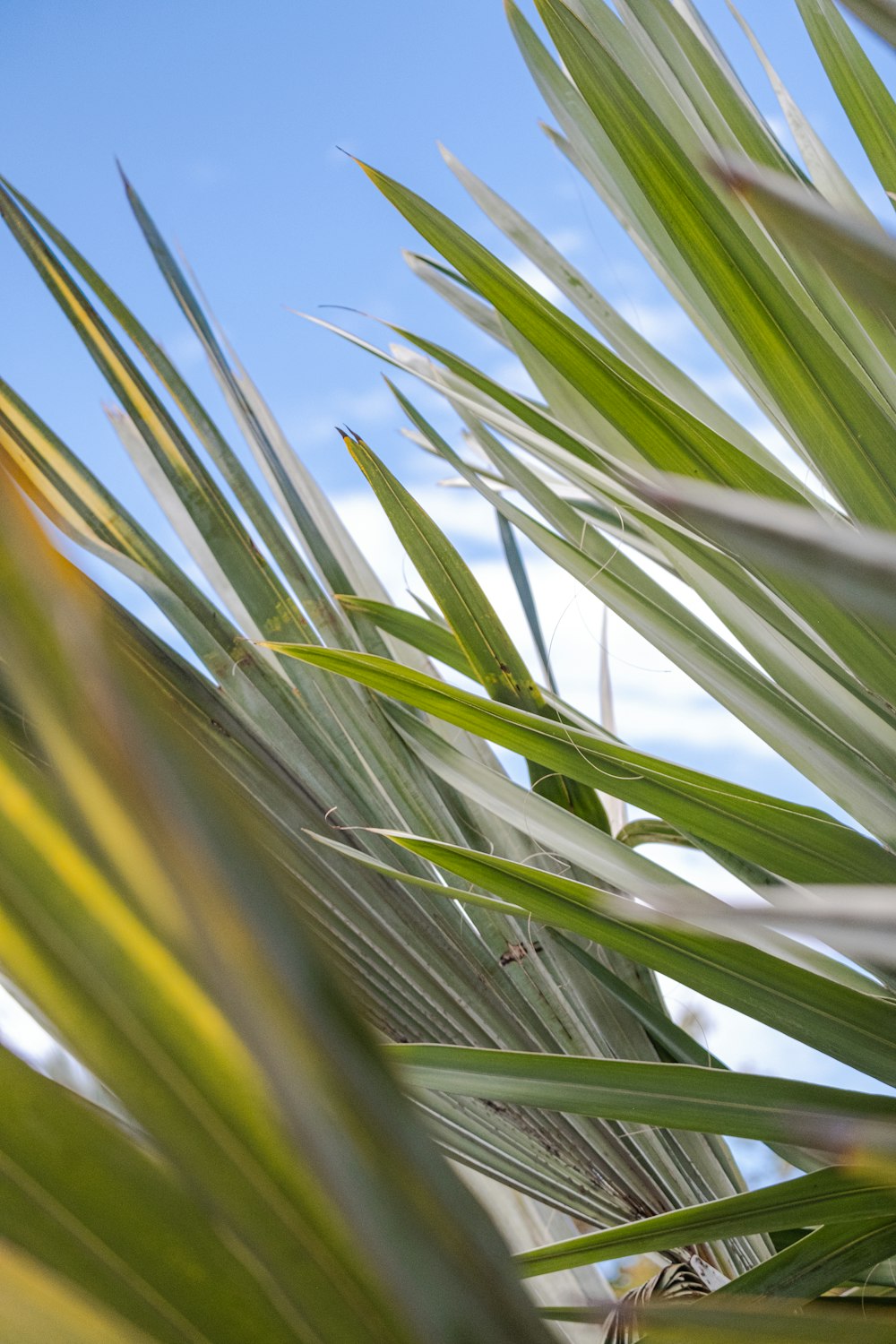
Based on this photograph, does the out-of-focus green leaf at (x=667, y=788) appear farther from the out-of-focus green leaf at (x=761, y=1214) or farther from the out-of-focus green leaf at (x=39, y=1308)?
the out-of-focus green leaf at (x=39, y=1308)

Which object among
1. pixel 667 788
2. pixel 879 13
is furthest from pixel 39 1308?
pixel 667 788

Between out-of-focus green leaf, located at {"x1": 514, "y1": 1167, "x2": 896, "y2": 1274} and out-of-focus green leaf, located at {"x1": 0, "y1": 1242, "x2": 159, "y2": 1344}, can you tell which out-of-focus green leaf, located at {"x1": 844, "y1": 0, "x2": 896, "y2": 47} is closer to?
out-of-focus green leaf, located at {"x1": 0, "y1": 1242, "x2": 159, "y2": 1344}

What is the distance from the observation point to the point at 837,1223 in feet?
1.66

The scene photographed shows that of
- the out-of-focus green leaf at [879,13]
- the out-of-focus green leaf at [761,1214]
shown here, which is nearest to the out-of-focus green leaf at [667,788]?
the out-of-focus green leaf at [761,1214]

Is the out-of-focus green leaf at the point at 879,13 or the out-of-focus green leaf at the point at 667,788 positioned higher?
the out-of-focus green leaf at the point at 879,13

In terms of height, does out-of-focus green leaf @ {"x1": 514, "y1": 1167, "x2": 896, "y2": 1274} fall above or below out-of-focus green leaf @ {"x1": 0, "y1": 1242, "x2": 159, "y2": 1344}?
above

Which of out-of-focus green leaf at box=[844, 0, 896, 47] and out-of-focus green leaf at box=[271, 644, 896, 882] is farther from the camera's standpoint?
out-of-focus green leaf at box=[271, 644, 896, 882]

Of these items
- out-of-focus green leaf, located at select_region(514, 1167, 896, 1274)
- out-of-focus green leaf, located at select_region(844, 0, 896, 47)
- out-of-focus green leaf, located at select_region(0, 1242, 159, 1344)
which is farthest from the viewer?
out-of-focus green leaf, located at select_region(514, 1167, 896, 1274)

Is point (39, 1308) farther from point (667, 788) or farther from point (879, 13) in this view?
point (667, 788)

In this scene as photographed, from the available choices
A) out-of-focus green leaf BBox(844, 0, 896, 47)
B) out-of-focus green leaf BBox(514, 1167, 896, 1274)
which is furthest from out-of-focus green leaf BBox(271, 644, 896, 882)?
out-of-focus green leaf BBox(844, 0, 896, 47)

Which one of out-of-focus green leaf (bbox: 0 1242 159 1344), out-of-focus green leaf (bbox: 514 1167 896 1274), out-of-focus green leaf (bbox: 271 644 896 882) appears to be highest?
out-of-focus green leaf (bbox: 271 644 896 882)

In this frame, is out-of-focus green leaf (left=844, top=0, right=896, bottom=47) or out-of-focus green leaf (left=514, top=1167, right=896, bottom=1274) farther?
out-of-focus green leaf (left=514, top=1167, right=896, bottom=1274)

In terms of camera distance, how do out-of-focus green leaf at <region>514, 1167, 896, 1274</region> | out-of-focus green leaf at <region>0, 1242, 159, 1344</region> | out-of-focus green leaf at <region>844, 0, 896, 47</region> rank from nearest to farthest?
out-of-focus green leaf at <region>0, 1242, 159, 1344</region>
out-of-focus green leaf at <region>844, 0, 896, 47</region>
out-of-focus green leaf at <region>514, 1167, 896, 1274</region>

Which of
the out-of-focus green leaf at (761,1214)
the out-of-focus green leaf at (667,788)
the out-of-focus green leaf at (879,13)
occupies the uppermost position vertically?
the out-of-focus green leaf at (879,13)
